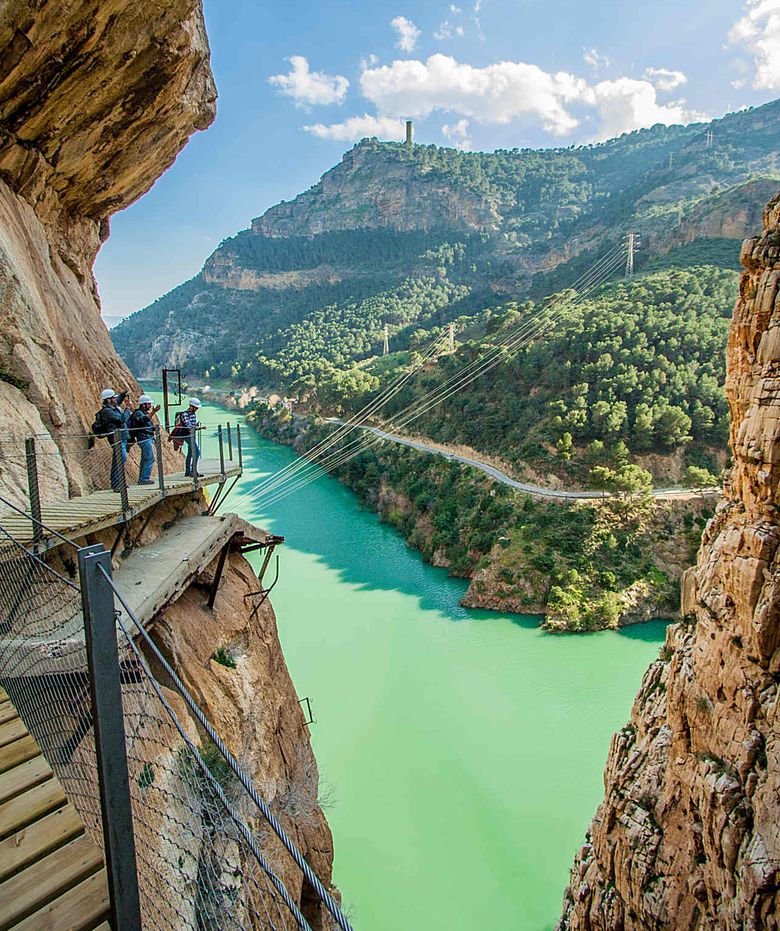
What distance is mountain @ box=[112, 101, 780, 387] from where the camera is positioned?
62.2 meters

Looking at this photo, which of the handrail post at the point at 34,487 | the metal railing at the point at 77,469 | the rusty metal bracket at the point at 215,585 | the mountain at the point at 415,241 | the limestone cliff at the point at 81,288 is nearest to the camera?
the handrail post at the point at 34,487

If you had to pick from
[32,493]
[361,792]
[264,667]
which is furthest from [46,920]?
[361,792]

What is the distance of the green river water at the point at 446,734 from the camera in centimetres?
998

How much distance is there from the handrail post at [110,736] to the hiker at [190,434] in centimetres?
524

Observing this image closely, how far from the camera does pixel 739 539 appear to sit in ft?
20.7

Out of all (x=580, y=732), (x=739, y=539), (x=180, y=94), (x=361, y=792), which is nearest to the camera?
(x=739, y=539)

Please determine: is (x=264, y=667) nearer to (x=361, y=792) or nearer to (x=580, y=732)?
(x=361, y=792)

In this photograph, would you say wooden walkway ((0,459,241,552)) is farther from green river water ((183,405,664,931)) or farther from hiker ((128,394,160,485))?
green river water ((183,405,664,931))

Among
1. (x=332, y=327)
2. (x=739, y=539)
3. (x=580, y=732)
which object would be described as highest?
(x=332, y=327)

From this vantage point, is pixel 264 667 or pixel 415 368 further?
pixel 415 368

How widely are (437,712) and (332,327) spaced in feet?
208

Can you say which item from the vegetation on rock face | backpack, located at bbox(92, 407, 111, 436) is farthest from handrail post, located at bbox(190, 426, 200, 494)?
the vegetation on rock face

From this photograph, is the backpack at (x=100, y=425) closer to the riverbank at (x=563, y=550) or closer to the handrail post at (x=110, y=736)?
the handrail post at (x=110, y=736)

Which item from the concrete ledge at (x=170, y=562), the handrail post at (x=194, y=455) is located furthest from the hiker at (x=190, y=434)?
the concrete ledge at (x=170, y=562)
